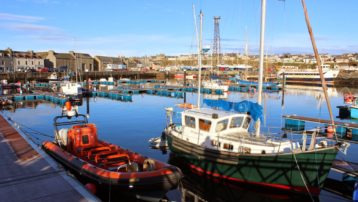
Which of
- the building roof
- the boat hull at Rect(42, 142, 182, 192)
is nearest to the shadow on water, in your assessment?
the boat hull at Rect(42, 142, 182, 192)

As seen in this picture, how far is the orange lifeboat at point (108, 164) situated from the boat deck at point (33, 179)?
1080mm

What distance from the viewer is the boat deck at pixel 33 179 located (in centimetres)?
1085

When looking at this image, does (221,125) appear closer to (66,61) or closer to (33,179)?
(33,179)

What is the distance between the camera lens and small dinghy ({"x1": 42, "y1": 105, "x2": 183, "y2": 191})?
1262 centimetres

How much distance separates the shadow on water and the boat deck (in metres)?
5.74

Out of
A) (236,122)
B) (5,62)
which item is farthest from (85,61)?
(236,122)

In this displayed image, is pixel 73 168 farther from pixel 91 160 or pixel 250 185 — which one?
pixel 250 185

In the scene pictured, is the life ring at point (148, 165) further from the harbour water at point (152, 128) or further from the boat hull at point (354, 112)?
→ the boat hull at point (354, 112)

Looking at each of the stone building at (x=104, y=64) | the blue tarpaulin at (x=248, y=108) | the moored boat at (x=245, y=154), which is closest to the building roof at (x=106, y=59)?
the stone building at (x=104, y=64)

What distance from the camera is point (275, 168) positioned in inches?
571

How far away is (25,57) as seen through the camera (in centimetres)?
11088

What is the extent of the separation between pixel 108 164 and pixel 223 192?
6.16 metres

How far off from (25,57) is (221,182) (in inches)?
4427

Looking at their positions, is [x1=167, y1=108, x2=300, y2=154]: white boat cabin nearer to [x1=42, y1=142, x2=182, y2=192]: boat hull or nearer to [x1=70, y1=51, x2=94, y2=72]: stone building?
[x1=42, y1=142, x2=182, y2=192]: boat hull
